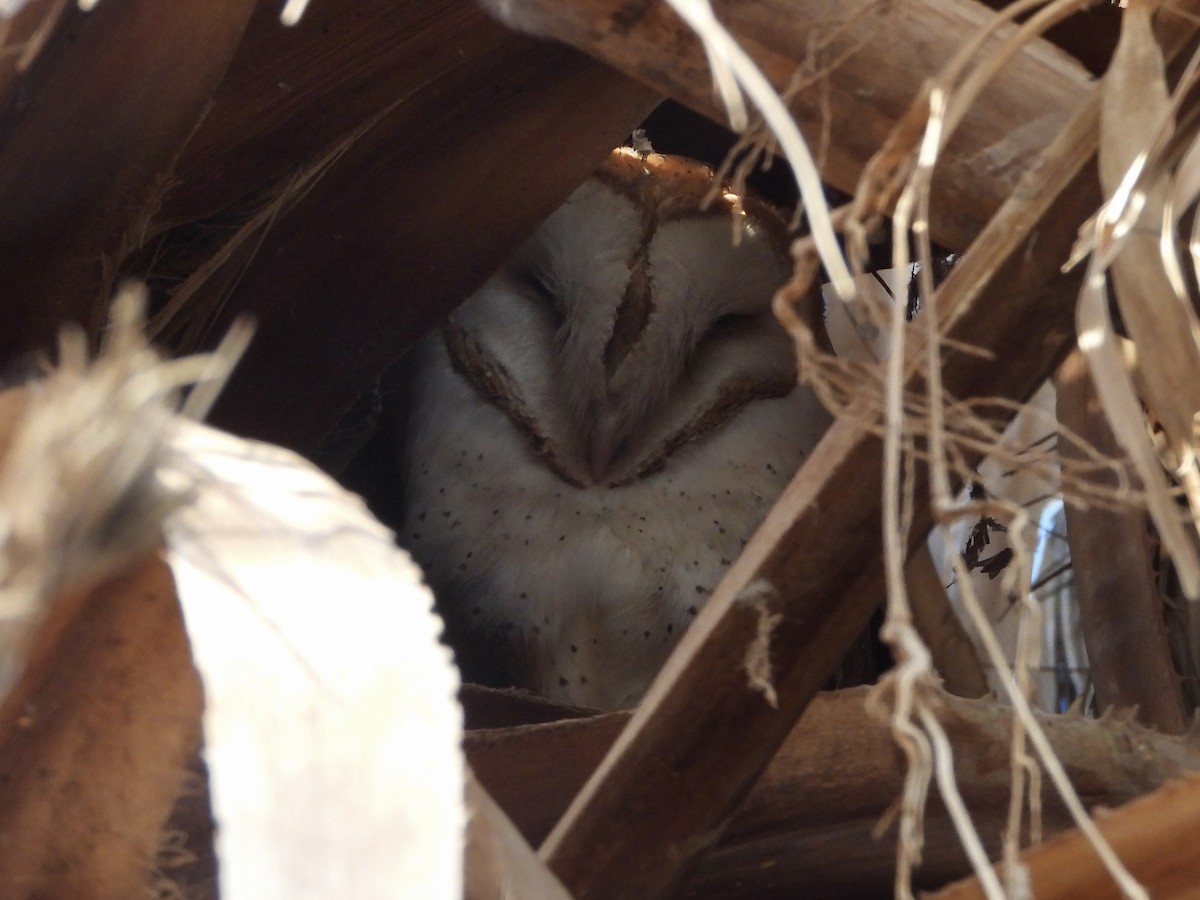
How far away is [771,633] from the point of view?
2.30ft

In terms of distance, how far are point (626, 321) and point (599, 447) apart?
0.11m

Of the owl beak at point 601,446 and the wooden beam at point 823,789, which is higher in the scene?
the owl beak at point 601,446

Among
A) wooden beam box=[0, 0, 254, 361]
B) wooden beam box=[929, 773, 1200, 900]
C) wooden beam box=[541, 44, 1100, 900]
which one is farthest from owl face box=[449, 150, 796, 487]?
wooden beam box=[929, 773, 1200, 900]

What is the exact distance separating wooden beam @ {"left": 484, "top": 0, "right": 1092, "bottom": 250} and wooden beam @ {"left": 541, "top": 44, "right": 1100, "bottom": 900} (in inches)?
3.4

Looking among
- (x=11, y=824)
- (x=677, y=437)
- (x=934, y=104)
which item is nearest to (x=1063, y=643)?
(x=677, y=437)

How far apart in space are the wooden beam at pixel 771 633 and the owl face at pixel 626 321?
1.97 feet

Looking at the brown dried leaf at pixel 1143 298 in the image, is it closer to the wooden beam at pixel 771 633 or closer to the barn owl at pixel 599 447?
the wooden beam at pixel 771 633

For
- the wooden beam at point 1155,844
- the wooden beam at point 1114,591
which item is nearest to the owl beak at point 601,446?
the wooden beam at point 1114,591

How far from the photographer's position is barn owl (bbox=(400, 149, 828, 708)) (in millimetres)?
1315

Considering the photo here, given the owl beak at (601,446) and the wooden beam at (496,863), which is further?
the owl beak at (601,446)

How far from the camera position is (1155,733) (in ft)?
2.99

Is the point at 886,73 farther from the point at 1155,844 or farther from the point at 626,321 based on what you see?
the point at 626,321

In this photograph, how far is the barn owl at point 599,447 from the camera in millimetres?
1315

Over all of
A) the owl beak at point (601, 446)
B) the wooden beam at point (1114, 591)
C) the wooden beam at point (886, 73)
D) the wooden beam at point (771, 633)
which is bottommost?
the wooden beam at point (1114, 591)
